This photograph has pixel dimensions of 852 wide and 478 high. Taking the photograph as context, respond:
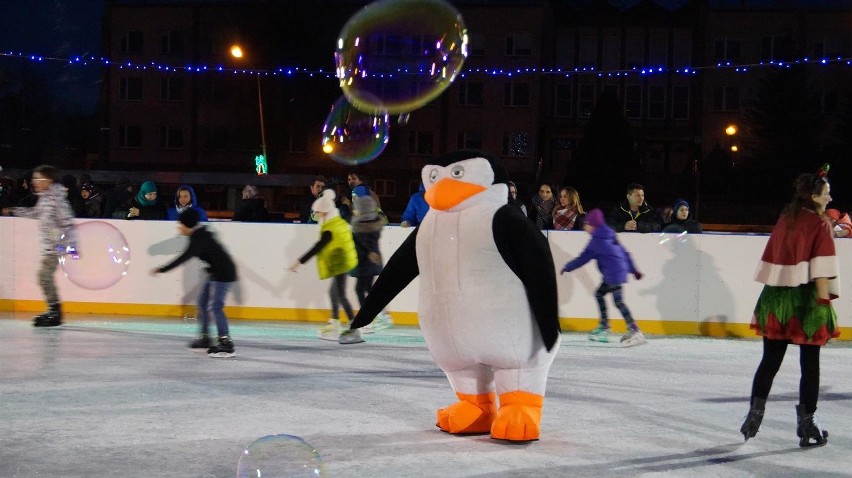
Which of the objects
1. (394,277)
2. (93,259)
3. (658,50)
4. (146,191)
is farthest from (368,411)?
(658,50)

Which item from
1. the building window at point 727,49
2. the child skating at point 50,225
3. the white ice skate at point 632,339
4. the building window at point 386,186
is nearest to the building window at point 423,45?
the white ice skate at point 632,339

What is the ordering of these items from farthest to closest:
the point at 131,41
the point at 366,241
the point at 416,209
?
the point at 131,41, the point at 416,209, the point at 366,241

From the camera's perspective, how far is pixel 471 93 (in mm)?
42531

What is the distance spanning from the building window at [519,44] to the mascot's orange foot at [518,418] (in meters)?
36.4

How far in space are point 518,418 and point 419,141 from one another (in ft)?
123

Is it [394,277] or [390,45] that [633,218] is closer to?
[390,45]

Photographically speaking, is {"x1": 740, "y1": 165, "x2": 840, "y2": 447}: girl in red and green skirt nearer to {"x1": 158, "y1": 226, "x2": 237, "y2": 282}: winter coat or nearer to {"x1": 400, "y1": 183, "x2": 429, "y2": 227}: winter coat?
{"x1": 158, "y1": 226, "x2": 237, "y2": 282}: winter coat

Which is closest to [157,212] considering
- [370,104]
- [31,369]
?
[370,104]

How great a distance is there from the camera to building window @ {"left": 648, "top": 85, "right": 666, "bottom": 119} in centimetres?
4594

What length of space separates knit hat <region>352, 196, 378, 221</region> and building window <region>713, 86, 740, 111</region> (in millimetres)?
35907

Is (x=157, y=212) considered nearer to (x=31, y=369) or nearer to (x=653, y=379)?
(x=31, y=369)

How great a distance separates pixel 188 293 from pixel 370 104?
3.97m

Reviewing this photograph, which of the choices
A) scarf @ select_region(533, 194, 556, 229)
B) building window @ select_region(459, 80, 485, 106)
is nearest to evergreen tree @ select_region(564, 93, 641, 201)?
building window @ select_region(459, 80, 485, 106)

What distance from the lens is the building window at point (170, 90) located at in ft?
145
